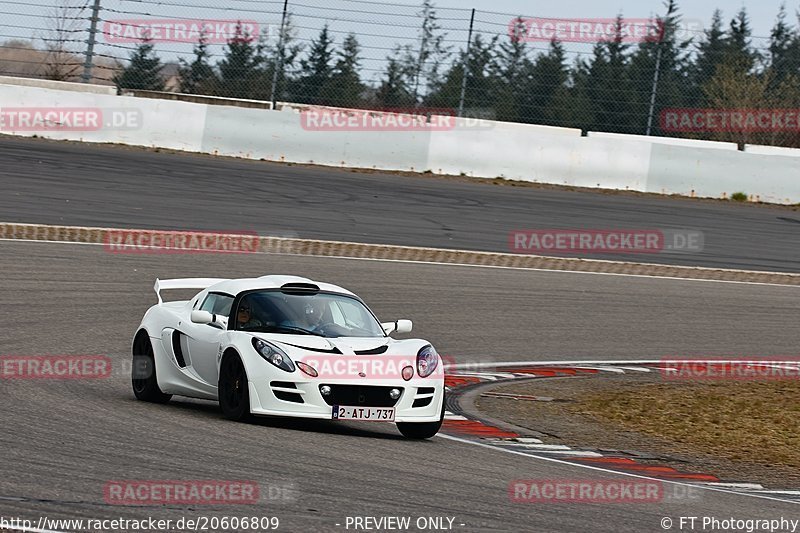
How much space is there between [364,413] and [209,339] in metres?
1.45

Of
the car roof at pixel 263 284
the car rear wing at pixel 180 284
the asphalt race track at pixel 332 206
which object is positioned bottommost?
the car rear wing at pixel 180 284

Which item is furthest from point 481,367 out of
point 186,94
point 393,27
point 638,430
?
point 186,94

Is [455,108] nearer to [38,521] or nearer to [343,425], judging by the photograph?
[343,425]

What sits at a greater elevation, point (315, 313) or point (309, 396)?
point (315, 313)

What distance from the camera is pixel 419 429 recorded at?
9211 millimetres

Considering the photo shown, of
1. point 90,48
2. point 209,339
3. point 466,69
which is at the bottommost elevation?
point 209,339

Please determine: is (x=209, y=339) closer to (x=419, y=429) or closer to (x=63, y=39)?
(x=419, y=429)

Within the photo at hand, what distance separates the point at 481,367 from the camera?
14.4 metres

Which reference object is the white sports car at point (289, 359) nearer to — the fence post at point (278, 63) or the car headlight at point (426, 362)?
the car headlight at point (426, 362)

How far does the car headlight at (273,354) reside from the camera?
28.6 feet

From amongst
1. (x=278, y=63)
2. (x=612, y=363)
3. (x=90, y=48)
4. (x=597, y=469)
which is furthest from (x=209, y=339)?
(x=90, y=48)

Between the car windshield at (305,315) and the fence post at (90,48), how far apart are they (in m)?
18.7

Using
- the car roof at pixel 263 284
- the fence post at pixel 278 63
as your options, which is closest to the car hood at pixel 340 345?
the car roof at pixel 263 284

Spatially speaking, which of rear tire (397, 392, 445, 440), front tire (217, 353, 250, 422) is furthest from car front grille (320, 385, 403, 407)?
front tire (217, 353, 250, 422)
